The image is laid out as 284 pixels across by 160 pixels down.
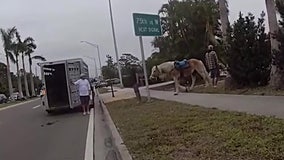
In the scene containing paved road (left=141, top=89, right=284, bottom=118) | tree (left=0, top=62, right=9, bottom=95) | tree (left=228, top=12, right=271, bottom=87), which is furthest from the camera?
tree (left=0, top=62, right=9, bottom=95)

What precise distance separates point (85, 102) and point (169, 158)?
13.2 metres

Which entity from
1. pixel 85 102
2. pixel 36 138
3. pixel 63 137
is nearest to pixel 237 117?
pixel 63 137

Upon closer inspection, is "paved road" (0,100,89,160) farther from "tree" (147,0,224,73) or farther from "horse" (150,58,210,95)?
"tree" (147,0,224,73)

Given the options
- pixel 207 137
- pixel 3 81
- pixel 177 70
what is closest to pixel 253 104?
pixel 207 137

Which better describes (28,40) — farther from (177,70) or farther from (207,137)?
(207,137)

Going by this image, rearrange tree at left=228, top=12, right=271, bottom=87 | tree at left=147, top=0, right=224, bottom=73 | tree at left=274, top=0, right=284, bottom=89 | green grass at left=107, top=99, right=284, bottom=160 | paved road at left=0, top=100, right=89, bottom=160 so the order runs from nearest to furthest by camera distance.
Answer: green grass at left=107, top=99, right=284, bottom=160 < paved road at left=0, top=100, right=89, bottom=160 < tree at left=274, top=0, right=284, bottom=89 < tree at left=228, top=12, right=271, bottom=87 < tree at left=147, top=0, right=224, bottom=73

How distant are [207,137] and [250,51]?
28.6 ft

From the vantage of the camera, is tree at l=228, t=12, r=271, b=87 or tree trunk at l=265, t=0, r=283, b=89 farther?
tree at l=228, t=12, r=271, b=87

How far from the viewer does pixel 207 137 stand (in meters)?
8.55

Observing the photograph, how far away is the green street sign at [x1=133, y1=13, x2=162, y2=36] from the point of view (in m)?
18.6

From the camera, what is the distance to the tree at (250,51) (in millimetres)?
16531

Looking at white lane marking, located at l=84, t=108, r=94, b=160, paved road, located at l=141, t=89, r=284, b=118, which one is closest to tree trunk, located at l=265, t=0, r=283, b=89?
paved road, located at l=141, t=89, r=284, b=118

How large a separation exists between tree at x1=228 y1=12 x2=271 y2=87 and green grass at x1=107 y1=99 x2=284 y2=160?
16.0 ft

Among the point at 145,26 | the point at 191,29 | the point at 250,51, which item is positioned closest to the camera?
the point at 250,51
